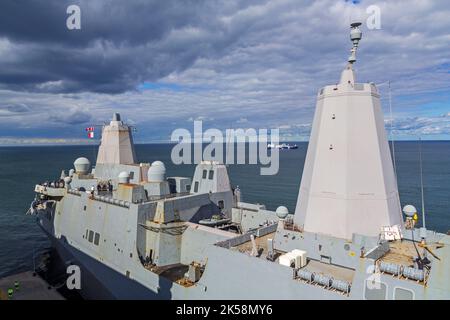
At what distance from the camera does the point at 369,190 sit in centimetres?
1356

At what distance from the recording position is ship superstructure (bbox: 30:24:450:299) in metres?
11.6

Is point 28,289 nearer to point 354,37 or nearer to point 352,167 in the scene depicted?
point 352,167

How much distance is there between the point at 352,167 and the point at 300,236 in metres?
4.07

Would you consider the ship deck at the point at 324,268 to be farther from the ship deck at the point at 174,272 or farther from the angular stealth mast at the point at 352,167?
the ship deck at the point at 174,272

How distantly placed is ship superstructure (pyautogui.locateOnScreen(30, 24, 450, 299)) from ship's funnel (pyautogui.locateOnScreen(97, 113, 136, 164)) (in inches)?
216

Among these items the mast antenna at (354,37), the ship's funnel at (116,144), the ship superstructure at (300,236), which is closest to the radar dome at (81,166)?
the ship's funnel at (116,144)

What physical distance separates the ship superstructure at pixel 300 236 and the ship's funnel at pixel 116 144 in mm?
5496

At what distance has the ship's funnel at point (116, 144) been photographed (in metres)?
29.7

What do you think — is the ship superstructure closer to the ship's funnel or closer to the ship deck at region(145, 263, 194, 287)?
the ship deck at region(145, 263, 194, 287)

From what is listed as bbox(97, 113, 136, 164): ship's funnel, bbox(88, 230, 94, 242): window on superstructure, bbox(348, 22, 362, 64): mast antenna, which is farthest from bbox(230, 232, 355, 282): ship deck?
bbox(97, 113, 136, 164): ship's funnel

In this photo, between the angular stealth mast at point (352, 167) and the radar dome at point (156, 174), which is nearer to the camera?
the angular stealth mast at point (352, 167)

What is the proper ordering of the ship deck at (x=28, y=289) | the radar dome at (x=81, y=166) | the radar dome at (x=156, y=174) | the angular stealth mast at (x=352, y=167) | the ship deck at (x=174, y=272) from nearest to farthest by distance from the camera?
the angular stealth mast at (x=352, y=167)
the ship deck at (x=174, y=272)
the ship deck at (x=28, y=289)
the radar dome at (x=156, y=174)
the radar dome at (x=81, y=166)

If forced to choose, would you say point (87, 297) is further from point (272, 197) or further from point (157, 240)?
point (272, 197)
